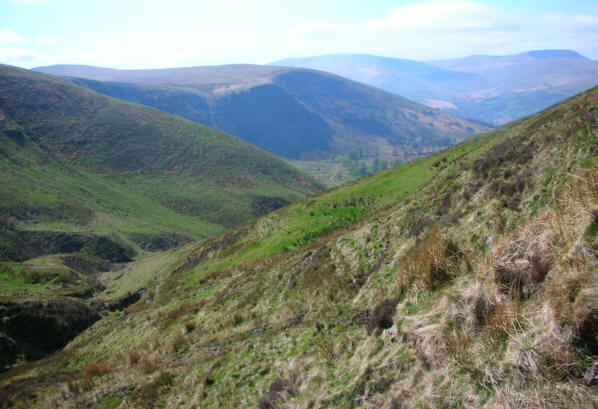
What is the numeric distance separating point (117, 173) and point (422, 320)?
13426cm

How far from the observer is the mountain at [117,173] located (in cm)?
8825

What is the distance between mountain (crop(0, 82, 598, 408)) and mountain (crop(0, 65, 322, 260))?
72255mm

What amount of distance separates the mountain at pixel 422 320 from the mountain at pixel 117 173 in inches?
2845

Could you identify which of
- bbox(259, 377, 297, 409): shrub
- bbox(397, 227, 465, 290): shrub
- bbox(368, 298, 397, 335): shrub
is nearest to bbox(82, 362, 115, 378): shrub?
bbox(259, 377, 297, 409): shrub

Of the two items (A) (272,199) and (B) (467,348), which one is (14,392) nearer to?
(B) (467,348)

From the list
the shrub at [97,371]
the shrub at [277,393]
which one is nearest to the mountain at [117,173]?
the shrub at [97,371]

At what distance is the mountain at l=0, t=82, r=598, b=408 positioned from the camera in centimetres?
494

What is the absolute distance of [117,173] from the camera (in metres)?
123

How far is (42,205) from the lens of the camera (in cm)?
8825

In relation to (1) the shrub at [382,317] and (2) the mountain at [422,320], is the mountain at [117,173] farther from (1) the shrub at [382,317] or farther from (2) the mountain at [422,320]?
(1) the shrub at [382,317]

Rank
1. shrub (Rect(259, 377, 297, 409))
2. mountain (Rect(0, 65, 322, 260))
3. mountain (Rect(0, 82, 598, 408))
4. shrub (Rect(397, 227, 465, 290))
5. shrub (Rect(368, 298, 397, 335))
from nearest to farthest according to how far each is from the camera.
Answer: mountain (Rect(0, 82, 598, 408))
shrub (Rect(259, 377, 297, 409))
shrub (Rect(368, 298, 397, 335))
shrub (Rect(397, 227, 465, 290))
mountain (Rect(0, 65, 322, 260))

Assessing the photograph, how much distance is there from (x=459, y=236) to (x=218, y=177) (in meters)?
128

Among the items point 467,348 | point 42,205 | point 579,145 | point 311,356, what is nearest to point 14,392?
point 311,356

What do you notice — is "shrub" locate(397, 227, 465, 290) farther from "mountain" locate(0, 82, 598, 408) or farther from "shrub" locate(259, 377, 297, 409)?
"shrub" locate(259, 377, 297, 409)
